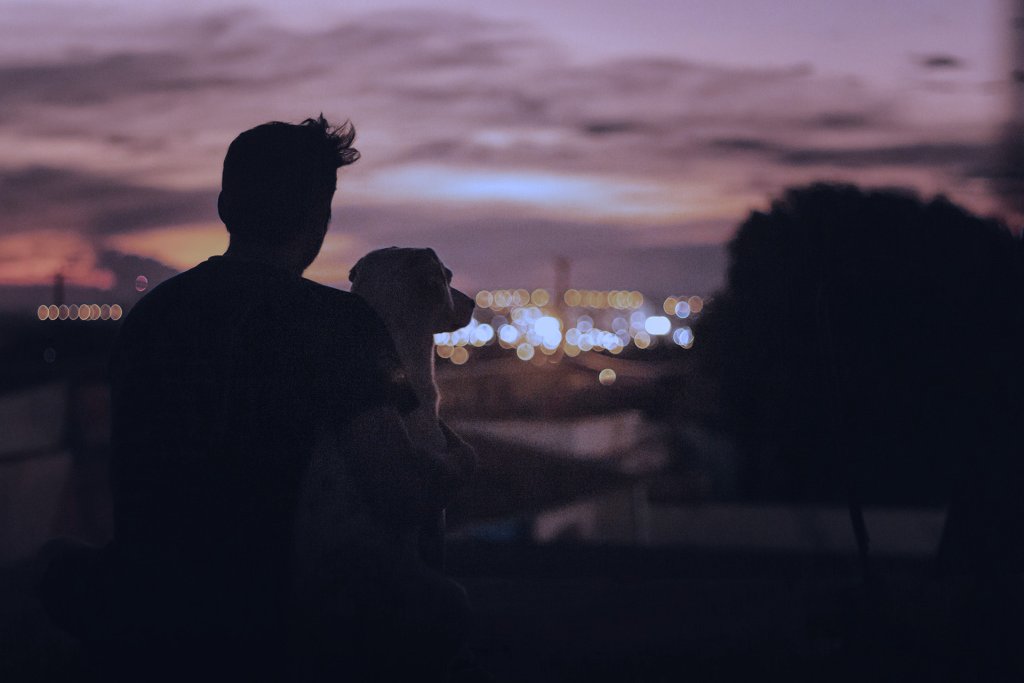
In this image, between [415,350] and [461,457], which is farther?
[415,350]

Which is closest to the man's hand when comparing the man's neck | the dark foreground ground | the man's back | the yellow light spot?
the man's back

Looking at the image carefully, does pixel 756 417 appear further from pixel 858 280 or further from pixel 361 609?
pixel 361 609

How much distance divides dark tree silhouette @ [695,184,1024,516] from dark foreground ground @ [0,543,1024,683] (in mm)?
502

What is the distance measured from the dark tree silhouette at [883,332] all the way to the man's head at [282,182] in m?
2.15

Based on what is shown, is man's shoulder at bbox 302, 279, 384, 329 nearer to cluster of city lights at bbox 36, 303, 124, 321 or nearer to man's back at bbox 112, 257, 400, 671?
man's back at bbox 112, 257, 400, 671

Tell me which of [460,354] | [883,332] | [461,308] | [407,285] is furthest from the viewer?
[460,354]

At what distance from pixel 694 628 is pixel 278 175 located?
3376 millimetres

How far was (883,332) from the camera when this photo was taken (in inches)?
144

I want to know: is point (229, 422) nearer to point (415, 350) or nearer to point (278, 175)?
point (278, 175)

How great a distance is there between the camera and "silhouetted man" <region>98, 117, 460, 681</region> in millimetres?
1771

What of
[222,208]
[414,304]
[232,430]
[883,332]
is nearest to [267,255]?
[222,208]

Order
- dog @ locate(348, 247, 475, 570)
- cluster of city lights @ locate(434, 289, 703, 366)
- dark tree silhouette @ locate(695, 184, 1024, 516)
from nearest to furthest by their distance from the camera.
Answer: dog @ locate(348, 247, 475, 570) < dark tree silhouette @ locate(695, 184, 1024, 516) < cluster of city lights @ locate(434, 289, 703, 366)

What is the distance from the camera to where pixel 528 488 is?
8.28 m

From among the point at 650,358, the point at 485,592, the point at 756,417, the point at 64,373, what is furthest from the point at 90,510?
the point at 650,358
